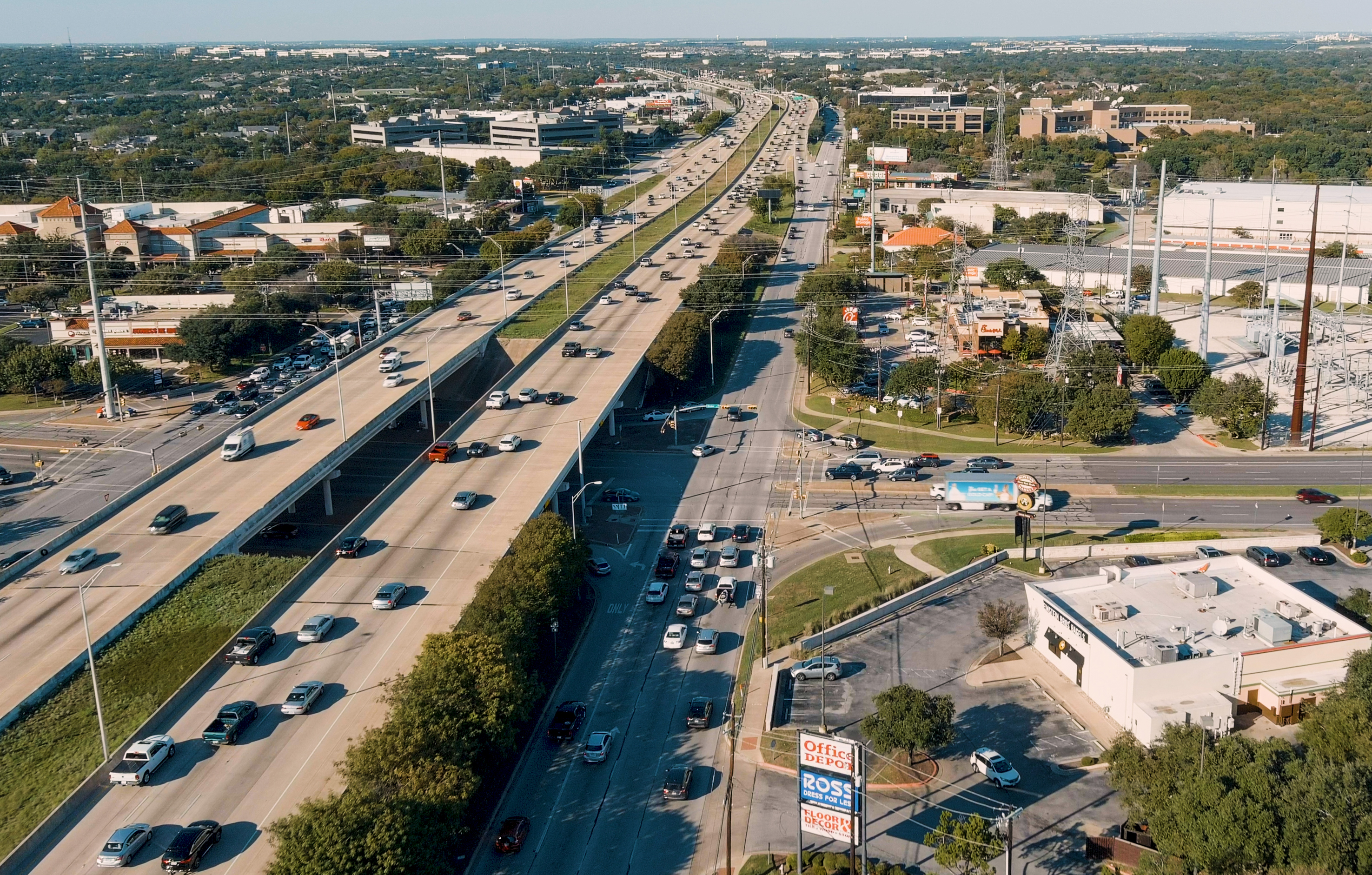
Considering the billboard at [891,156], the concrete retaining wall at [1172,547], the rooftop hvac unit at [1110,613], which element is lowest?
the concrete retaining wall at [1172,547]

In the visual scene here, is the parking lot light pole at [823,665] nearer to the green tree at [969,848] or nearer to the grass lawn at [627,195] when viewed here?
the green tree at [969,848]

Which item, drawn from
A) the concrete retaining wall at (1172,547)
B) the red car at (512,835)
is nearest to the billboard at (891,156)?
the concrete retaining wall at (1172,547)

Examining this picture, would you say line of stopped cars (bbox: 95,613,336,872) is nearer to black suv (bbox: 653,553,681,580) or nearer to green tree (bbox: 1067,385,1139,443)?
black suv (bbox: 653,553,681,580)

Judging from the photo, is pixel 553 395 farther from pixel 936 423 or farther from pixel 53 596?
pixel 53 596

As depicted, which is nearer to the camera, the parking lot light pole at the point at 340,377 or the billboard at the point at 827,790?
the billboard at the point at 827,790

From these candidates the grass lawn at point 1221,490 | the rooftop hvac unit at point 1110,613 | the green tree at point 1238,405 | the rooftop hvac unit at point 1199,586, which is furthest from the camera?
the green tree at point 1238,405
